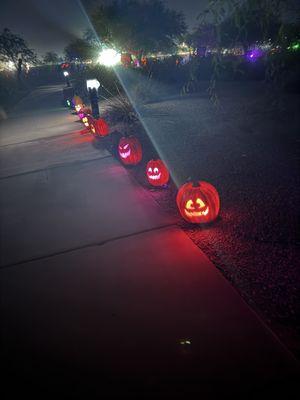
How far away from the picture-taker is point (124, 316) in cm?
242

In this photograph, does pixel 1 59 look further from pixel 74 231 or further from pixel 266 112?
pixel 74 231

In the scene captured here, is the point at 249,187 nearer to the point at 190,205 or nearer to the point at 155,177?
the point at 190,205

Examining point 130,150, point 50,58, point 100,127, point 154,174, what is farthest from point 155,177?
point 50,58

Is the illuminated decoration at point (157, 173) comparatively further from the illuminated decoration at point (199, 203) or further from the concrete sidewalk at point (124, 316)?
the illuminated decoration at point (199, 203)

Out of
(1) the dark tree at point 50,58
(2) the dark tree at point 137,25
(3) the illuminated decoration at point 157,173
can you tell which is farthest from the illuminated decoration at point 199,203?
(1) the dark tree at point 50,58

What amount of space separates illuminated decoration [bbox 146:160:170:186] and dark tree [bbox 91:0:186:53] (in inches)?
1375

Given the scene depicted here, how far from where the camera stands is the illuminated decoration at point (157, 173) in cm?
475

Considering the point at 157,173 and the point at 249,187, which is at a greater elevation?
Answer: the point at 157,173

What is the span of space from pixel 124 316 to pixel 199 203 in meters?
1.67

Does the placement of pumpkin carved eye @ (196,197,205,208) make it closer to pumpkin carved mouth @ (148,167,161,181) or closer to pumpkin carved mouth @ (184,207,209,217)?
pumpkin carved mouth @ (184,207,209,217)

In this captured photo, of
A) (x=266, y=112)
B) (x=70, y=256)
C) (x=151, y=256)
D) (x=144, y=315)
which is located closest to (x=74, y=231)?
(x=70, y=256)

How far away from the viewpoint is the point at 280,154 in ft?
Answer: 18.5

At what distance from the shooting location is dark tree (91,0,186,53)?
34.2 m

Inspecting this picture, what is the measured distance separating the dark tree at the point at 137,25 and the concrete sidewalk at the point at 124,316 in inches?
1428
